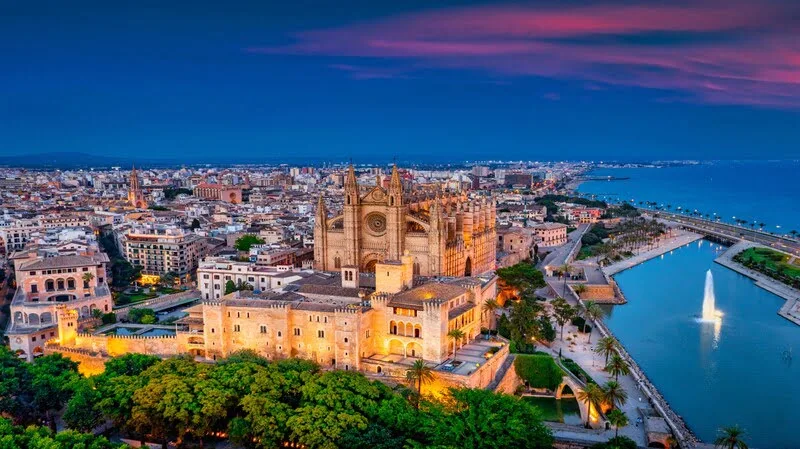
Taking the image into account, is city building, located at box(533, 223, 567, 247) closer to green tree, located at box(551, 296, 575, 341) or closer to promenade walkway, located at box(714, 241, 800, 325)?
promenade walkway, located at box(714, 241, 800, 325)

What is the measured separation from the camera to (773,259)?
2557 inches

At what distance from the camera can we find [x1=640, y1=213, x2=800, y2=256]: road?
7406cm

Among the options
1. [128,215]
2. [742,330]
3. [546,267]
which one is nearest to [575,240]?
[546,267]

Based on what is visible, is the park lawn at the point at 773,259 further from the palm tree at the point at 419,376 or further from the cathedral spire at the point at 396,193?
the palm tree at the point at 419,376

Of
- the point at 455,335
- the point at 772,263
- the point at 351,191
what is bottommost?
the point at 772,263

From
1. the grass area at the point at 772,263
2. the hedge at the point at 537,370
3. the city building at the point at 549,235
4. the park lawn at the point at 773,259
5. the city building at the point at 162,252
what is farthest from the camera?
the city building at the point at 549,235

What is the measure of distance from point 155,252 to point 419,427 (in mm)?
38614

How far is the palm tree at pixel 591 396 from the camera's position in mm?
26594

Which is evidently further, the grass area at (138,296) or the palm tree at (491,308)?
the grass area at (138,296)

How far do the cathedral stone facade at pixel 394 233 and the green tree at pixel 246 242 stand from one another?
1433cm

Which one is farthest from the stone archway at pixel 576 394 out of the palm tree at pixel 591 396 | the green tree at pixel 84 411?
the green tree at pixel 84 411

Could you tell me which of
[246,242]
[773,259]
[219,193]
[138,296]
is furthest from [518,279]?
[219,193]

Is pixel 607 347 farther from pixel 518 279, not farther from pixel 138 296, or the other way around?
pixel 138 296

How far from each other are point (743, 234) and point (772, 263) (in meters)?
24.1
